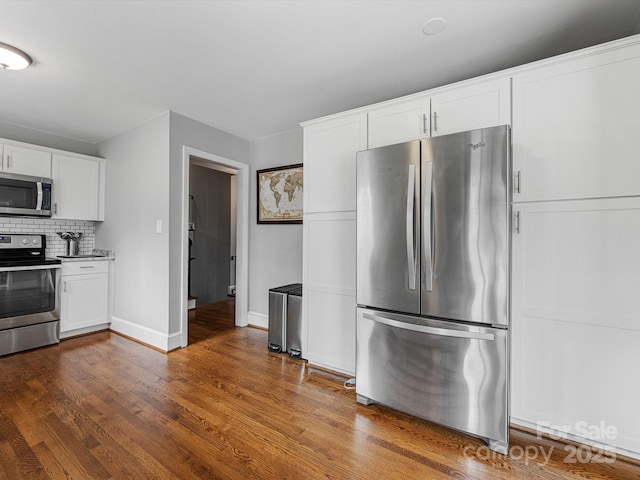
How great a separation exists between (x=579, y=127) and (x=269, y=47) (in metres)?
2.01

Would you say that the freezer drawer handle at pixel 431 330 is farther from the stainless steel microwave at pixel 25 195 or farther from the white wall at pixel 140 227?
the stainless steel microwave at pixel 25 195

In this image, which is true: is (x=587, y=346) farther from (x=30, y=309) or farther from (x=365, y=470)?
(x=30, y=309)

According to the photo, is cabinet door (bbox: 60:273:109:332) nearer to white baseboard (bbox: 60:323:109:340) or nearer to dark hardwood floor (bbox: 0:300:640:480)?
white baseboard (bbox: 60:323:109:340)

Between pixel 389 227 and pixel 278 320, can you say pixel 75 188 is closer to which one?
pixel 278 320

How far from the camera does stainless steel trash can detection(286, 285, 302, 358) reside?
3070 mm

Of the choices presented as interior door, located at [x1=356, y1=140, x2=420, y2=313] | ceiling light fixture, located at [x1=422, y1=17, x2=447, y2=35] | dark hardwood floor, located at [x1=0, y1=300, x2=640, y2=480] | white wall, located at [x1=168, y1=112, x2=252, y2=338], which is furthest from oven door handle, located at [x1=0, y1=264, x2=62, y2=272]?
ceiling light fixture, located at [x1=422, y1=17, x2=447, y2=35]

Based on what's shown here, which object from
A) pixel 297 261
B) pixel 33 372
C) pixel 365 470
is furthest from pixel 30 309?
pixel 365 470

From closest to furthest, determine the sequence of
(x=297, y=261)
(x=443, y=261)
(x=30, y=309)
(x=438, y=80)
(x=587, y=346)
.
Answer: (x=587, y=346) → (x=443, y=261) → (x=438, y=80) → (x=30, y=309) → (x=297, y=261)

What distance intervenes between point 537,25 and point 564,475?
2577 millimetres

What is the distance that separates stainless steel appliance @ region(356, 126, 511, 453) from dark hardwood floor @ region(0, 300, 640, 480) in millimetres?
189

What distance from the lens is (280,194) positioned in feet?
12.7

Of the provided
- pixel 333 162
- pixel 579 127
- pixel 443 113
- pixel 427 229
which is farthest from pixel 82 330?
pixel 579 127

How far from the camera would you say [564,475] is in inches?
61.4

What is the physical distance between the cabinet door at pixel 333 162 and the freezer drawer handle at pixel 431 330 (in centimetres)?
93
